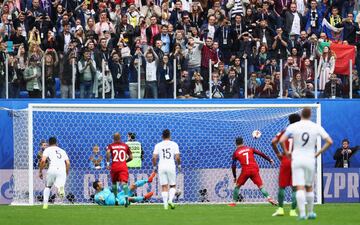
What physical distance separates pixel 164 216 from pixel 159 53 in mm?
10918

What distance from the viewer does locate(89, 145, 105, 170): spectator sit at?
32.3 meters

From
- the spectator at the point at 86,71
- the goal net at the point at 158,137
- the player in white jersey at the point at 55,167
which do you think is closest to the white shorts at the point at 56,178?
the player in white jersey at the point at 55,167

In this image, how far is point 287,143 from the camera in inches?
914

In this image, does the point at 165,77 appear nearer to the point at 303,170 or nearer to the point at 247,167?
the point at 247,167

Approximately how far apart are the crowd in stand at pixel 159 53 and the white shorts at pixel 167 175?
23.1ft

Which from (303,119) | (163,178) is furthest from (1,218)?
(303,119)

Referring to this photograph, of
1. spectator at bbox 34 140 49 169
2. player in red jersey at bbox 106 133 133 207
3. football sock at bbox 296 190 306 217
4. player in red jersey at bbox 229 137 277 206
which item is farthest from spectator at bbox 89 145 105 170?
football sock at bbox 296 190 306 217

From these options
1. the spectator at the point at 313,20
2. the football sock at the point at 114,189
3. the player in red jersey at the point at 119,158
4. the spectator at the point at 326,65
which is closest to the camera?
the player in red jersey at the point at 119,158

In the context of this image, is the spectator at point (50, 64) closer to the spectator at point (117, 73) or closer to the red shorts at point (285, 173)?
the spectator at point (117, 73)

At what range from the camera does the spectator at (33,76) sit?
109 ft

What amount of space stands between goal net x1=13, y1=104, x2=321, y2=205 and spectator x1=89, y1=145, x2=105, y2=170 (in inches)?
5.8

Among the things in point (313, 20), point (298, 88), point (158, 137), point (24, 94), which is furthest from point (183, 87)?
point (313, 20)

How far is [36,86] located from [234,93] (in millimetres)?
6041

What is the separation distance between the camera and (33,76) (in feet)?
109
